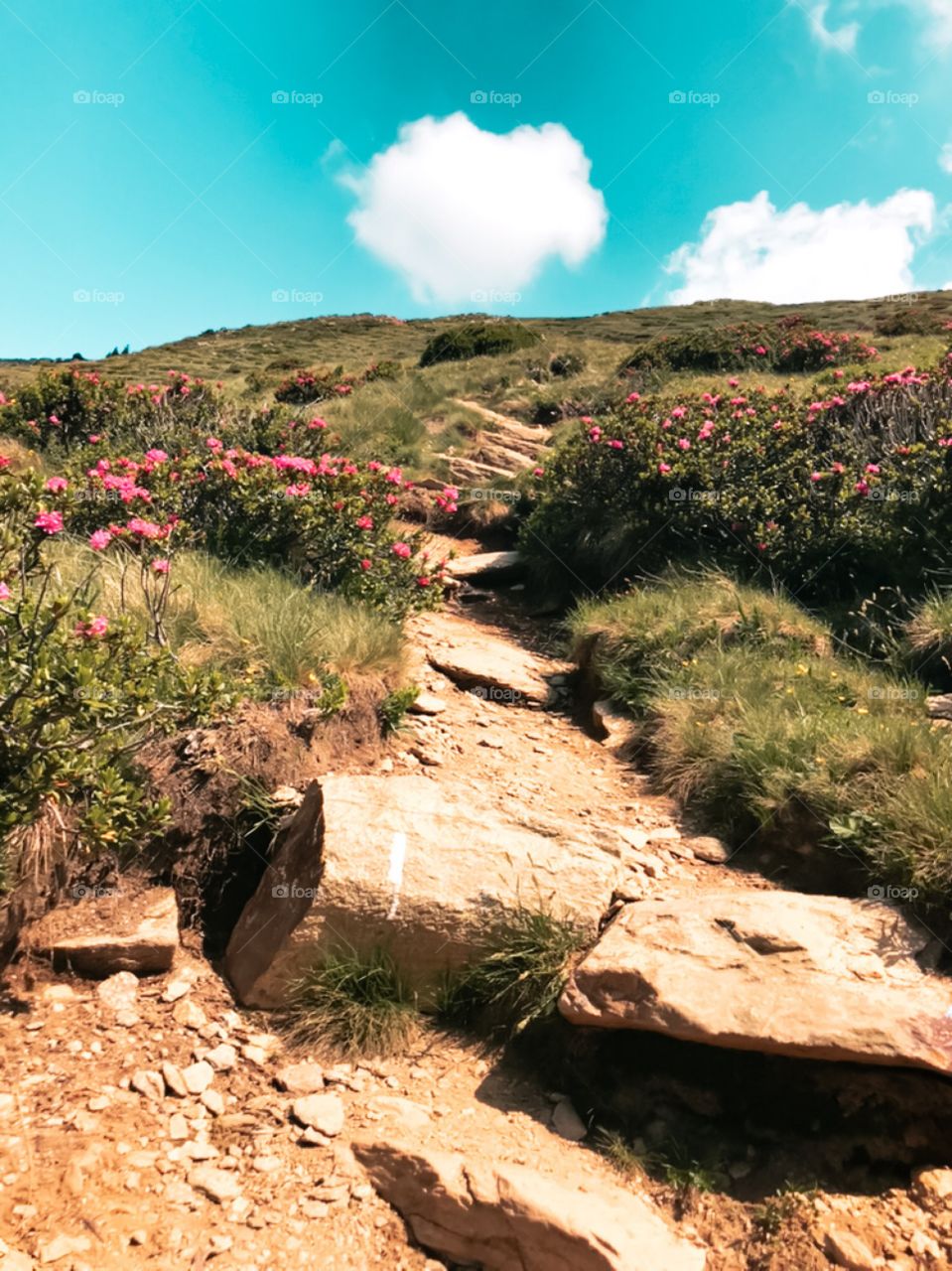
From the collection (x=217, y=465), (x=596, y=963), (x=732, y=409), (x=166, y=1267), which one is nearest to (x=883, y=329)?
(x=732, y=409)

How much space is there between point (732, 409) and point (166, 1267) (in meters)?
8.36

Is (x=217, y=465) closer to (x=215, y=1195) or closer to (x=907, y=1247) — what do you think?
(x=215, y=1195)

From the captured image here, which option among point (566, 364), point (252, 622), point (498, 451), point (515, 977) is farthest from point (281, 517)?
point (566, 364)

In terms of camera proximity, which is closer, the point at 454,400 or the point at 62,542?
the point at 62,542

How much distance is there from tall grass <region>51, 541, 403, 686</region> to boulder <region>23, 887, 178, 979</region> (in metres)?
1.36

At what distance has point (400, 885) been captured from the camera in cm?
341

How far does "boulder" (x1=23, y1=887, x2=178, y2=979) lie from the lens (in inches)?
133

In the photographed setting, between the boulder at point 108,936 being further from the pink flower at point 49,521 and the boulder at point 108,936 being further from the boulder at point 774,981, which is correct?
the boulder at point 774,981

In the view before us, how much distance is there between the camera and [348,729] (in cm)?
454

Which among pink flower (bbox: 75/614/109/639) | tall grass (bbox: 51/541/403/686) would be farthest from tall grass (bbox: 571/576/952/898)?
pink flower (bbox: 75/614/109/639)

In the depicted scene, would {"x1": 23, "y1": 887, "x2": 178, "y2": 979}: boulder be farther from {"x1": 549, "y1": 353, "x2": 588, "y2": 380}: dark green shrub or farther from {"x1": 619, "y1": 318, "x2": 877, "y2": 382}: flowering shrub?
{"x1": 549, "y1": 353, "x2": 588, "y2": 380}: dark green shrub

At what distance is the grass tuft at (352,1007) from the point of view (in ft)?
10.5

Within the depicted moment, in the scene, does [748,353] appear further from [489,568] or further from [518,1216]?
[518,1216]

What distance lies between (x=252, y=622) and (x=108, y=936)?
1.91 metres
